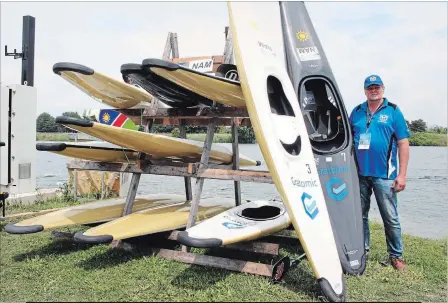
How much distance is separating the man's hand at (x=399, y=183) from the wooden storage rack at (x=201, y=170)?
1.18m

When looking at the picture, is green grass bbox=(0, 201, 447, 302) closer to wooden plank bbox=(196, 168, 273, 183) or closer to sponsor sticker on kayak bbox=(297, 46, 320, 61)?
wooden plank bbox=(196, 168, 273, 183)

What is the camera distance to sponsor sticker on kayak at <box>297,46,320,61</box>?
4988 millimetres

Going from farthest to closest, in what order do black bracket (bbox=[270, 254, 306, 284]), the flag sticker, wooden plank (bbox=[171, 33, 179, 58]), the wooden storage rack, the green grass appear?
wooden plank (bbox=[171, 33, 179, 58]), the flag sticker, the wooden storage rack, black bracket (bbox=[270, 254, 306, 284]), the green grass

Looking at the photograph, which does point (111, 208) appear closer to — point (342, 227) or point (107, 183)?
point (342, 227)

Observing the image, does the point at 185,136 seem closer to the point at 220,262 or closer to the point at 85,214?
the point at 85,214

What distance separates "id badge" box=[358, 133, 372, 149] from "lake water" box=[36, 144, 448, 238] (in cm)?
118

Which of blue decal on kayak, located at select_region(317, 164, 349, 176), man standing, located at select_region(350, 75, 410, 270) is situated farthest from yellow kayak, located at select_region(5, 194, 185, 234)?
man standing, located at select_region(350, 75, 410, 270)

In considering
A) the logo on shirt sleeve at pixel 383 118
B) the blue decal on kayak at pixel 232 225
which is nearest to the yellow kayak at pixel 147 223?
the blue decal on kayak at pixel 232 225

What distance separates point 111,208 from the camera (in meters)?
5.23

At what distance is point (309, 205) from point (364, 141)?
3.29 feet

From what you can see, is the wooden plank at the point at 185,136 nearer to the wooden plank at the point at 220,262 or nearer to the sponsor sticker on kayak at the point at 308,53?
the wooden plank at the point at 220,262

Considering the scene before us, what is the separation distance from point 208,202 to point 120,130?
2.01 m

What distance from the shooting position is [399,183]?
159 inches

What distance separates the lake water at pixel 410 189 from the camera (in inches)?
300
